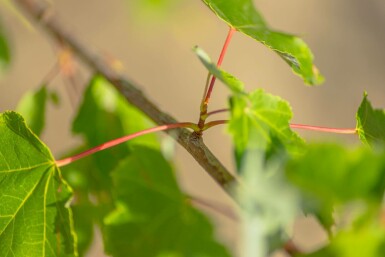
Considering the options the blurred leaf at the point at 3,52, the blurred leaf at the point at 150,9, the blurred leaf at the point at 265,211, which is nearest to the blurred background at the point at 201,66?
the blurred leaf at the point at 150,9

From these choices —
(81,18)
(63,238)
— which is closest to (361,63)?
(81,18)

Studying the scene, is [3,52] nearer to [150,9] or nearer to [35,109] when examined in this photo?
[35,109]

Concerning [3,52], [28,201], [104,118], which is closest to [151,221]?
[28,201]

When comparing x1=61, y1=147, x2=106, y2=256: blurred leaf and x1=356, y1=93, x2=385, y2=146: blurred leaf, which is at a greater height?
x1=356, y1=93, x2=385, y2=146: blurred leaf

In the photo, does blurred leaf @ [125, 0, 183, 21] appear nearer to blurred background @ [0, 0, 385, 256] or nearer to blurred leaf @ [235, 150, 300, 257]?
blurred background @ [0, 0, 385, 256]

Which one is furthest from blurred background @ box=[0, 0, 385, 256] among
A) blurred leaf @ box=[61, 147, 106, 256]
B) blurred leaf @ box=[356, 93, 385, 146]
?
blurred leaf @ box=[356, 93, 385, 146]

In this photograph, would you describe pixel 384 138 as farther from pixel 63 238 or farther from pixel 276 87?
pixel 276 87

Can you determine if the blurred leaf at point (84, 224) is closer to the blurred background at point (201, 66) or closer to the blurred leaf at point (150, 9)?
the blurred leaf at point (150, 9)

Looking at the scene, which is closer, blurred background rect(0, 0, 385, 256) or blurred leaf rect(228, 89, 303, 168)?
blurred leaf rect(228, 89, 303, 168)
